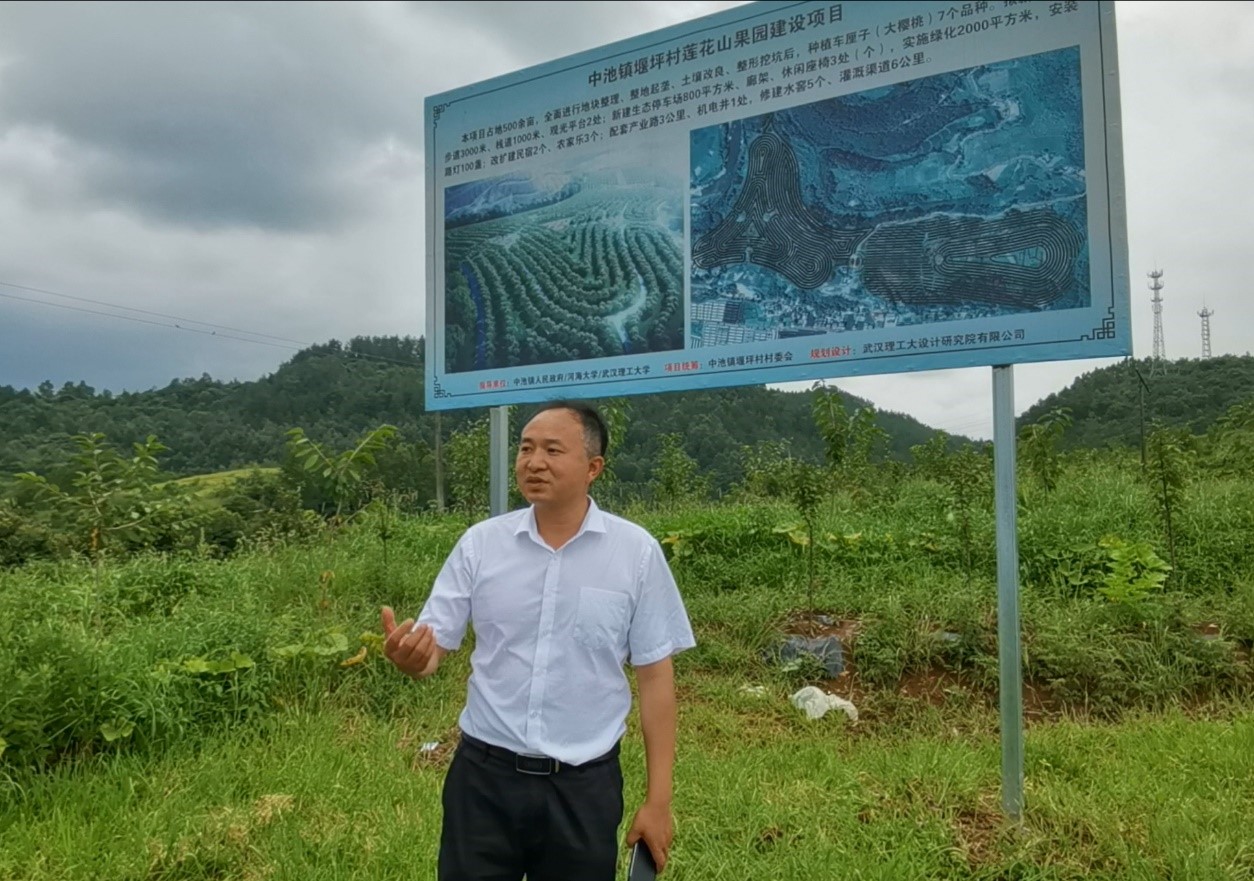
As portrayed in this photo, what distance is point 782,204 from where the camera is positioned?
3.39m

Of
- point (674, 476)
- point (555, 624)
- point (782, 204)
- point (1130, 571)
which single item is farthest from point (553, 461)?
point (674, 476)

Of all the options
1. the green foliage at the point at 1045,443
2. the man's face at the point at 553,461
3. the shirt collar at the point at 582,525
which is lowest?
the shirt collar at the point at 582,525

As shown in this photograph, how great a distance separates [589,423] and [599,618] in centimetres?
41

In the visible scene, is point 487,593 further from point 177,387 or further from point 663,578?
point 177,387

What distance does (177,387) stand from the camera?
26141 millimetres

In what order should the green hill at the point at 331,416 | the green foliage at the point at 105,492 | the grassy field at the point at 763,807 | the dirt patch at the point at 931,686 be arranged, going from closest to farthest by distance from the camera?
the grassy field at the point at 763,807, the dirt patch at the point at 931,686, the green foliage at the point at 105,492, the green hill at the point at 331,416

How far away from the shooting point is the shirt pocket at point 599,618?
1.75m

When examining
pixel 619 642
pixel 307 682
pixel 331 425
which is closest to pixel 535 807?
pixel 619 642

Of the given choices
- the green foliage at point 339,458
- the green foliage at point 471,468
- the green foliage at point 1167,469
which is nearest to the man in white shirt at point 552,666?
the green foliage at point 339,458

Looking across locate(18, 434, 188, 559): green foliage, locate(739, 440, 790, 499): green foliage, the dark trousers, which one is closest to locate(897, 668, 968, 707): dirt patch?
the dark trousers

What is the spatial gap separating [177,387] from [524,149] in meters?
25.3

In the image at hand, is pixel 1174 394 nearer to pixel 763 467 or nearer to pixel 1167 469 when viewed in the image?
pixel 763 467

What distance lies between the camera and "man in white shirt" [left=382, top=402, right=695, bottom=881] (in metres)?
1.69

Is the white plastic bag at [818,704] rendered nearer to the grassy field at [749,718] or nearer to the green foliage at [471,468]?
the grassy field at [749,718]
